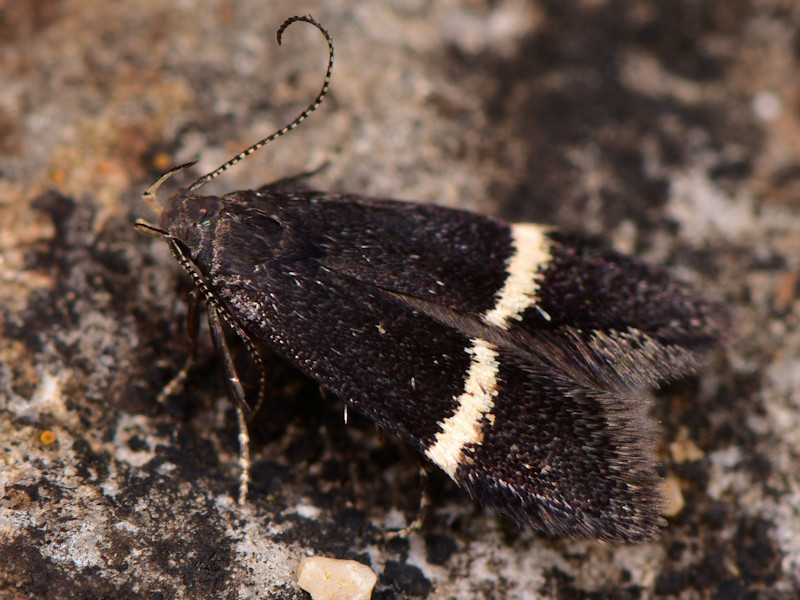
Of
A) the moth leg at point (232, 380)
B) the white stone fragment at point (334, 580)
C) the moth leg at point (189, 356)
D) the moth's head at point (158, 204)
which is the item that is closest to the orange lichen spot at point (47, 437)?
the moth leg at point (189, 356)

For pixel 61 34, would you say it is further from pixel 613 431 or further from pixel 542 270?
pixel 613 431

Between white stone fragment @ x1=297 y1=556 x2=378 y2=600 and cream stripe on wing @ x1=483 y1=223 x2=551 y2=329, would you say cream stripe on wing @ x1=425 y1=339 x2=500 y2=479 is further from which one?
white stone fragment @ x1=297 y1=556 x2=378 y2=600

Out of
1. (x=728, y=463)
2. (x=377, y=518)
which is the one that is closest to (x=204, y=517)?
(x=377, y=518)

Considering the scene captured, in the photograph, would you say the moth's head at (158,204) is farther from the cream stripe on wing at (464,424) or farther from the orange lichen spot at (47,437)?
the cream stripe on wing at (464,424)

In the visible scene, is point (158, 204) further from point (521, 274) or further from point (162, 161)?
point (521, 274)

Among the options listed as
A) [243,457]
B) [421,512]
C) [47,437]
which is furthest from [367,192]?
[47,437]

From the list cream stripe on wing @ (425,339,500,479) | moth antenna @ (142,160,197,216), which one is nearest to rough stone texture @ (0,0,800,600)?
moth antenna @ (142,160,197,216)
